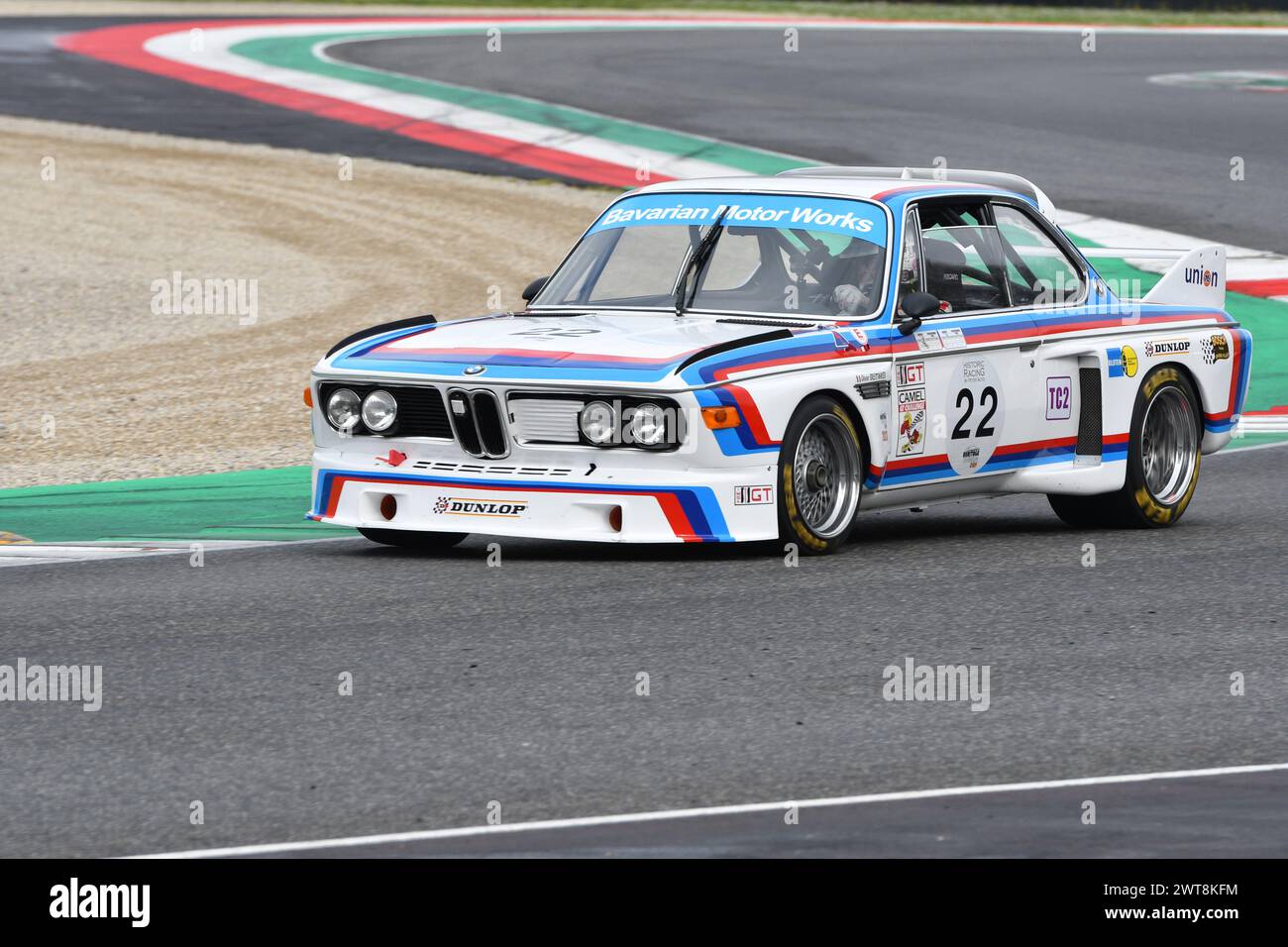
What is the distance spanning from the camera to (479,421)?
371 inches

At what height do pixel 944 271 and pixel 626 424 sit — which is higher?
pixel 944 271

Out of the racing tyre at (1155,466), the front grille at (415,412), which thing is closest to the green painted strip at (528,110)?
the racing tyre at (1155,466)

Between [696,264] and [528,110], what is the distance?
2023 centimetres

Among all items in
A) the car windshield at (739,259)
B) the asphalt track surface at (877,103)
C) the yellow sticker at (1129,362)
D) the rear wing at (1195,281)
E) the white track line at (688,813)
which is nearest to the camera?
the white track line at (688,813)

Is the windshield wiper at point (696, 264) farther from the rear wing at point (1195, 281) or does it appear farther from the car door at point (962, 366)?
the rear wing at point (1195, 281)

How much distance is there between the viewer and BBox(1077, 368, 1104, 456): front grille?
1083cm

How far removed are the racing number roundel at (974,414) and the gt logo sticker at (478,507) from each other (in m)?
1.99

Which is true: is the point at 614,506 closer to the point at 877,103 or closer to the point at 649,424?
the point at 649,424

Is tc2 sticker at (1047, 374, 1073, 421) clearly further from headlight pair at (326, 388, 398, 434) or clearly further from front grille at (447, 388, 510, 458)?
headlight pair at (326, 388, 398, 434)

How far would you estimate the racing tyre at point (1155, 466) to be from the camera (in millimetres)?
11008

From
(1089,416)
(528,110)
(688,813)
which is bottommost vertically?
(688,813)

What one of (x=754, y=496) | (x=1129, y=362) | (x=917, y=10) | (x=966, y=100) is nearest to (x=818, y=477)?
(x=754, y=496)

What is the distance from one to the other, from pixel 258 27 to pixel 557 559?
33.0 m

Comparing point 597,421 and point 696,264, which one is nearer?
point 597,421
